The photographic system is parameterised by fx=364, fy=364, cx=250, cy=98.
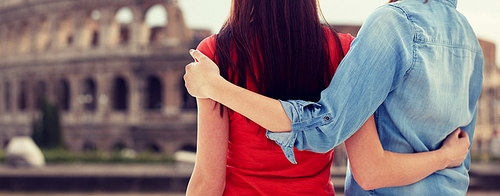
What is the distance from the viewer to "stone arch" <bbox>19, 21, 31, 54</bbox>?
22.2 metres

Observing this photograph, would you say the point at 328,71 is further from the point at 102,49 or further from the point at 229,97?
the point at 102,49

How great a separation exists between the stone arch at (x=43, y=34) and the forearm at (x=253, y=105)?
22.7 m

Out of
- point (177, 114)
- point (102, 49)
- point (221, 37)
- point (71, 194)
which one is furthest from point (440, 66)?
point (102, 49)

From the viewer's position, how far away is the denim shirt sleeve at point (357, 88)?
1074 mm

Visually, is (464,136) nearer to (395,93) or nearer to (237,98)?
(395,93)

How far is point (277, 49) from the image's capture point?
122cm

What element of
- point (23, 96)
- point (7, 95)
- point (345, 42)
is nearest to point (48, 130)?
point (23, 96)

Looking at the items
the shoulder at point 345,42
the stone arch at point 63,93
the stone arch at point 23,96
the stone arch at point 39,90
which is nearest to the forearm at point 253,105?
the shoulder at point 345,42

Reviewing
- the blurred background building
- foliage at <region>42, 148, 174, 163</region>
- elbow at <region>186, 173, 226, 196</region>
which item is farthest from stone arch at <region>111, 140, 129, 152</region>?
elbow at <region>186, 173, 226, 196</region>

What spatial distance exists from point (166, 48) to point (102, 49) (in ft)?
11.5

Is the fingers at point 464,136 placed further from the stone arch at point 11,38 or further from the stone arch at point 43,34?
the stone arch at point 11,38

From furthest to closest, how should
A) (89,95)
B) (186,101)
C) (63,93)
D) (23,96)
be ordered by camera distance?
(23,96) < (63,93) < (89,95) < (186,101)

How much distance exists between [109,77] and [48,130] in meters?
4.02

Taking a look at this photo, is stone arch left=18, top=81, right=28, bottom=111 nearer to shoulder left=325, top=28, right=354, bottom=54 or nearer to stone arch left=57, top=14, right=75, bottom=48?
stone arch left=57, top=14, right=75, bottom=48
